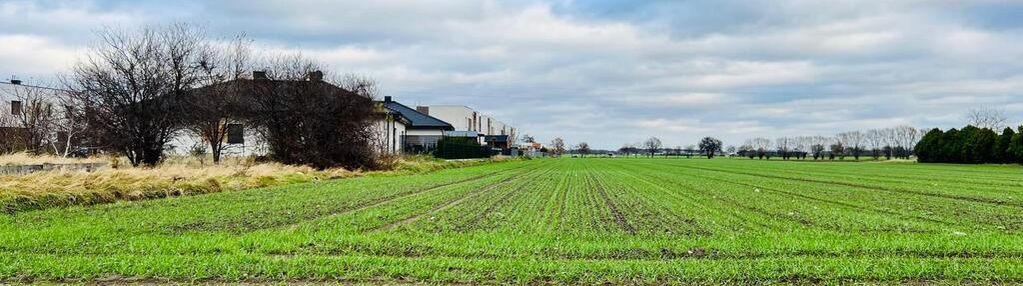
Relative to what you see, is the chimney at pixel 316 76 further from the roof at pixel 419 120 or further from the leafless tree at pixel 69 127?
the roof at pixel 419 120

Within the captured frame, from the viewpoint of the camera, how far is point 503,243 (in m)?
8.82

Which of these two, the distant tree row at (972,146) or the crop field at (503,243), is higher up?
the distant tree row at (972,146)

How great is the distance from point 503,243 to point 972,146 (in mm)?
75596

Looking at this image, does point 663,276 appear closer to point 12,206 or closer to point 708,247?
point 708,247

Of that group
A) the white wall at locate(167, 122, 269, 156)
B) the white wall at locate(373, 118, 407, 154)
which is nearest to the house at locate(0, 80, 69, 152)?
the white wall at locate(167, 122, 269, 156)

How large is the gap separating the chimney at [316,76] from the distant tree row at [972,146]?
186 ft

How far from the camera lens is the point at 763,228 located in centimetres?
1113

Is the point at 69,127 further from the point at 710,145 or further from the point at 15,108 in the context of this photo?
the point at 710,145

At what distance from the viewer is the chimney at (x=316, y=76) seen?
36156 millimetres

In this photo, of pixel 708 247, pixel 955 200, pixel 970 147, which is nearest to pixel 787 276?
pixel 708 247

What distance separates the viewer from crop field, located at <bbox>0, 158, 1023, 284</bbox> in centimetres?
679

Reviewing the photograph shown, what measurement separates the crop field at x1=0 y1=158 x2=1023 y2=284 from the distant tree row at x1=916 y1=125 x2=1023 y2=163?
58.5m

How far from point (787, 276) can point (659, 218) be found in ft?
19.4

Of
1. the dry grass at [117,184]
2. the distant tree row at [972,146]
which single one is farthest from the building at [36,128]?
the distant tree row at [972,146]
